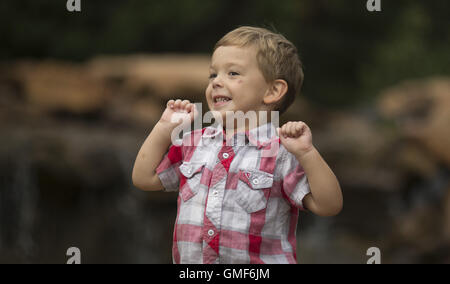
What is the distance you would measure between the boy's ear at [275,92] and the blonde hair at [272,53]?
2cm

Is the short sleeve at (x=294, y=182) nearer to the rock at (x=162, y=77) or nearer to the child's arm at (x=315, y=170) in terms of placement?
the child's arm at (x=315, y=170)

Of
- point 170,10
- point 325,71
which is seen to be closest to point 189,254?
point 170,10

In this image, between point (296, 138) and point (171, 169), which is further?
point (171, 169)

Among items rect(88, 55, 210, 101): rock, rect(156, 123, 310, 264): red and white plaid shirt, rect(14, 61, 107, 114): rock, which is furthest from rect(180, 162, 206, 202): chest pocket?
rect(14, 61, 107, 114): rock

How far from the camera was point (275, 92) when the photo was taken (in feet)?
5.45

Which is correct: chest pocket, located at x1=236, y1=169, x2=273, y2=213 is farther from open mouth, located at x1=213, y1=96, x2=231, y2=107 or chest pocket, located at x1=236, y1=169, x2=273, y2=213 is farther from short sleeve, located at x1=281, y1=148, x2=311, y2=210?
open mouth, located at x1=213, y1=96, x2=231, y2=107

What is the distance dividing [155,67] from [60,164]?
Answer: 1637 mm

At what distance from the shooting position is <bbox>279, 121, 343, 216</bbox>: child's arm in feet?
4.87

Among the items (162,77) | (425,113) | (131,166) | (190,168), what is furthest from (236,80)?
(425,113)

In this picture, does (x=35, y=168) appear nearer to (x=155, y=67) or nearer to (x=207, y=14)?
(x=155, y=67)

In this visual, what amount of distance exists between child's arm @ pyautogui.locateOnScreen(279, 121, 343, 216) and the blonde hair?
0.70 feet

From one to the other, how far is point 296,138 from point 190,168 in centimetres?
32

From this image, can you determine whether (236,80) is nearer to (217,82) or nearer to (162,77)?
(217,82)

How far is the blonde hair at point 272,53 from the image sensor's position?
163cm
